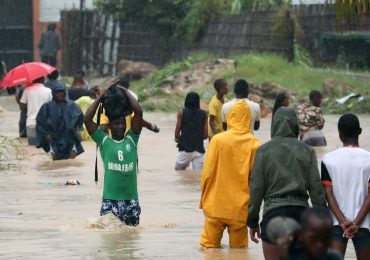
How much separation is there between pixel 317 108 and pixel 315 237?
1370 cm

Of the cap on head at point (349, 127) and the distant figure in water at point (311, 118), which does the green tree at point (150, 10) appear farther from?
the cap on head at point (349, 127)

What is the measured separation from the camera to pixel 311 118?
19578 millimetres

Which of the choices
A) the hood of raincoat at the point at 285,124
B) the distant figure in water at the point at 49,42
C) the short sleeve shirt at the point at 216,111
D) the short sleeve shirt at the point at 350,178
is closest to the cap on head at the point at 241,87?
the short sleeve shirt at the point at 216,111

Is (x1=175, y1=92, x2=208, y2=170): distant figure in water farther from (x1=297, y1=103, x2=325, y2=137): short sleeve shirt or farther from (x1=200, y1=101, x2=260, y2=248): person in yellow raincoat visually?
(x1=200, y1=101, x2=260, y2=248): person in yellow raincoat

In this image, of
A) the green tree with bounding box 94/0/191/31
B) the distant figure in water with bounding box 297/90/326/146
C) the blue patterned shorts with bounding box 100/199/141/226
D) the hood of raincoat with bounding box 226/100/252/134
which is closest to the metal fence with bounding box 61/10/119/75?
the green tree with bounding box 94/0/191/31

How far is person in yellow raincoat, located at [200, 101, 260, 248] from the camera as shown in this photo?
10.3 meters

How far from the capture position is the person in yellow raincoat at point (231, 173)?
10.3 m

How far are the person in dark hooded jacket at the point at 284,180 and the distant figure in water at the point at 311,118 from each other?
416 inches

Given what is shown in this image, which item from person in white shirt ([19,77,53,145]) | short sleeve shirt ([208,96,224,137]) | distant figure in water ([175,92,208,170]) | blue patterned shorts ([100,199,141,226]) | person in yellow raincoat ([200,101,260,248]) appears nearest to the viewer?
person in yellow raincoat ([200,101,260,248])

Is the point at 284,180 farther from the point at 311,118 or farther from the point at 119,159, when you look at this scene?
the point at 311,118

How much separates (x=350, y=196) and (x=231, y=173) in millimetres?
2117

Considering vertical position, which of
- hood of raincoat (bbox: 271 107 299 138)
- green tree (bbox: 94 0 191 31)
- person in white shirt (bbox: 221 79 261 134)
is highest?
hood of raincoat (bbox: 271 107 299 138)

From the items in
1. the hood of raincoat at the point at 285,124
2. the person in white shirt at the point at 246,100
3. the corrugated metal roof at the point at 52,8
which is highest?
the hood of raincoat at the point at 285,124

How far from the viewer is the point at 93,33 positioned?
127ft
